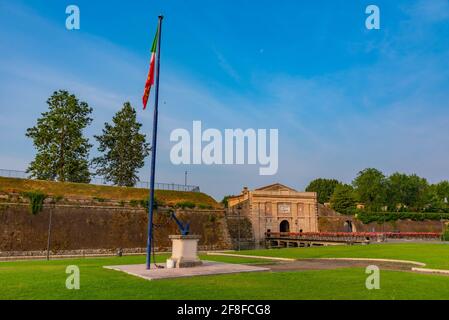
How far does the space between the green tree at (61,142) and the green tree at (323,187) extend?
243ft

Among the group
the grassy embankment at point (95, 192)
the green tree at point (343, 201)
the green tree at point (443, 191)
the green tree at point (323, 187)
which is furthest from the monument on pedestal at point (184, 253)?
the green tree at point (443, 191)

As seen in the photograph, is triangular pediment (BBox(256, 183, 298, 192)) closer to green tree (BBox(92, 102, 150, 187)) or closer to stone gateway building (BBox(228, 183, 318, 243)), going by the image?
stone gateway building (BBox(228, 183, 318, 243))

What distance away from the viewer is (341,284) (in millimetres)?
10320

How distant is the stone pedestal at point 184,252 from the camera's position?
14.6m

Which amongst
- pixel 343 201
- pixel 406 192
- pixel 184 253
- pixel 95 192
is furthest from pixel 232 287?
pixel 406 192

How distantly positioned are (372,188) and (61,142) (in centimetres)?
6985

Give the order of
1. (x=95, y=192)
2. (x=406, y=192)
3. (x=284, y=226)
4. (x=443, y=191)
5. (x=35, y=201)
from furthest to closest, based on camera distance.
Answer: (x=443, y=191) → (x=406, y=192) → (x=284, y=226) → (x=95, y=192) → (x=35, y=201)

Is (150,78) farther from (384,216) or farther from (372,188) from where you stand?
(372,188)

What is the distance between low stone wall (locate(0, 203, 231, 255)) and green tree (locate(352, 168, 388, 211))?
50.4 meters

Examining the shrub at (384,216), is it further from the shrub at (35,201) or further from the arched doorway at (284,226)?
the shrub at (35,201)

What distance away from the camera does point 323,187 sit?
10919 cm

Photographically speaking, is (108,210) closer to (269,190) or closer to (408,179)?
(269,190)

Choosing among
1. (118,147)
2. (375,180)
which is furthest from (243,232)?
(375,180)
